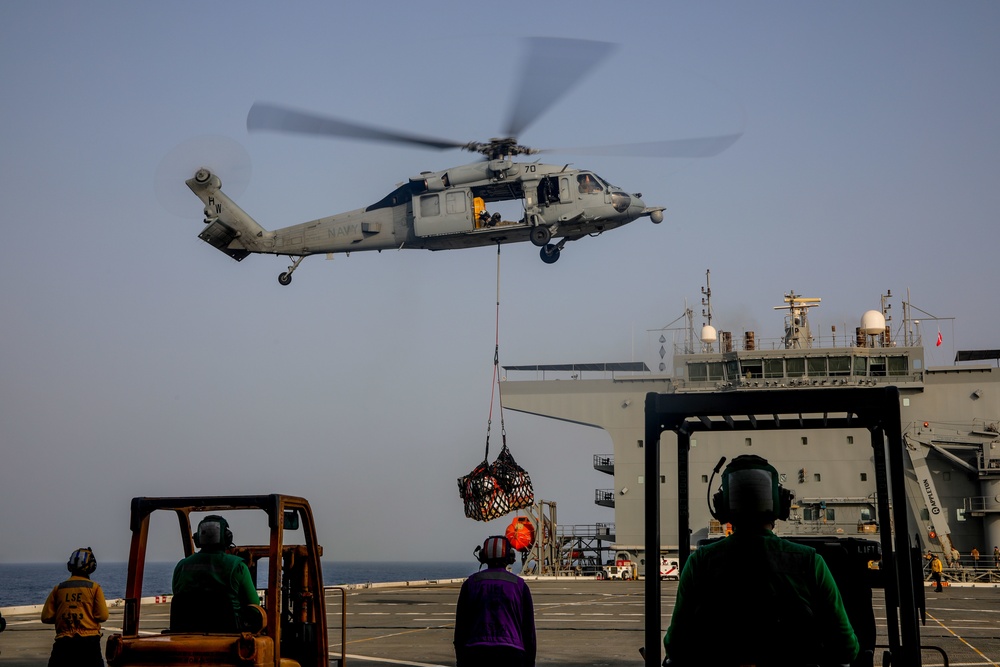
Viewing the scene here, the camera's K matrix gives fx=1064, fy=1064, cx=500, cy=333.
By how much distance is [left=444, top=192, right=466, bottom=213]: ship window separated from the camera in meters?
23.5

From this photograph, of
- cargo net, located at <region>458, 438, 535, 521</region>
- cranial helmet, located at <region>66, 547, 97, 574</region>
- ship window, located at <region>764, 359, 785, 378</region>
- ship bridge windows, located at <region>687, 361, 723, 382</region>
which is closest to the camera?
cranial helmet, located at <region>66, 547, 97, 574</region>

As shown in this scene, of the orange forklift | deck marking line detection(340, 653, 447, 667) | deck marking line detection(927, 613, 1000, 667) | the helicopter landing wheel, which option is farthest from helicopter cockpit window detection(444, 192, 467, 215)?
the orange forklift

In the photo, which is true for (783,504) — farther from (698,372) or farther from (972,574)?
(698,372)

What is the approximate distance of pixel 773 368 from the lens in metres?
48.1

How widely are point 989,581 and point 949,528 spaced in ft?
9.08

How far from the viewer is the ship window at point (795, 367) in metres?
47.6

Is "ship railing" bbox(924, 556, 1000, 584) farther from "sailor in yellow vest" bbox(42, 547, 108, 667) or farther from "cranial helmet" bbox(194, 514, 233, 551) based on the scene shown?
"cranial helmet" bbox(194, 514, 233, 551)

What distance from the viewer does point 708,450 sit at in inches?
1954

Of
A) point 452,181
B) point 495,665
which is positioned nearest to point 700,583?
point 495,665

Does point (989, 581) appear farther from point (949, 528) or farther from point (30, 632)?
point (30, 632)

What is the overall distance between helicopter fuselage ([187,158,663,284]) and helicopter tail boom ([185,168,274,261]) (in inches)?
47.3

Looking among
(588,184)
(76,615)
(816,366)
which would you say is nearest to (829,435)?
(816,366)

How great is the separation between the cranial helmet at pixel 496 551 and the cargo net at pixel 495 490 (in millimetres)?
10441

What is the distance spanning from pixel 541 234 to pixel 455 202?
6.65 ft
